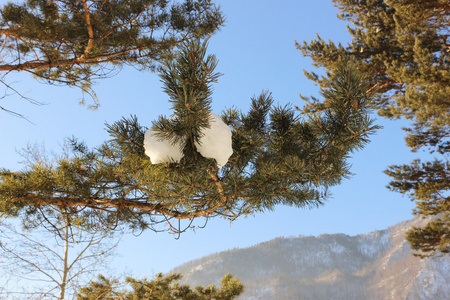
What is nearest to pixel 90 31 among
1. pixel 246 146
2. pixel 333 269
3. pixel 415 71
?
pixel 246 146

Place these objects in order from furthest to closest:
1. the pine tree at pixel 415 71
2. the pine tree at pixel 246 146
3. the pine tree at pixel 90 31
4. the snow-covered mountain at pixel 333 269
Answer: the snow-covered mountain at pixel 333 269
the pine tree at pixel 415 71
the pine tree at pixel 90 31
the pine tree at pixel 246 146

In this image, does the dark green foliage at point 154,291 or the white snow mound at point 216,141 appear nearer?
the white snow mound at point 216,141

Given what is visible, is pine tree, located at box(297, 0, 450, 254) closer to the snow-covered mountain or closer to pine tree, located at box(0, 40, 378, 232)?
pine tree, located at box(0, 40, 378, 232)

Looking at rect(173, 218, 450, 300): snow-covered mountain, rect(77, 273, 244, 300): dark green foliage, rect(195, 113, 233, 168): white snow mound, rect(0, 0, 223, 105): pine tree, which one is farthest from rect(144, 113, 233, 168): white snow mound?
rect(173, 218, 450, 300): snow-covered mountain

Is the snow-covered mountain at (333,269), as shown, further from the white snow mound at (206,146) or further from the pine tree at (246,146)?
the white snow mound at (206,146)

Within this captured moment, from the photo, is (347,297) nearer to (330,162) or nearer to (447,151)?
(447,151)

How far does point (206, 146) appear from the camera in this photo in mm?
1303

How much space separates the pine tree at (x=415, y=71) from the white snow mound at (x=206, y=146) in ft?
13.0

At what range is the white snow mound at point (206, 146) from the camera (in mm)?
1258

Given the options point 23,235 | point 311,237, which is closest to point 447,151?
point 23,235

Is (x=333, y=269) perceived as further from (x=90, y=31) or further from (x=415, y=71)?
(x=90, y=31)

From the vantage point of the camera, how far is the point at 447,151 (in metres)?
6.10

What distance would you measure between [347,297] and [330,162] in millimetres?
62863

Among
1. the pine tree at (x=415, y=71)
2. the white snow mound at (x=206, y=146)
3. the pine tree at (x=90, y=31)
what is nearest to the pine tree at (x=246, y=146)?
the white snow mound at (x=206, y=146)
